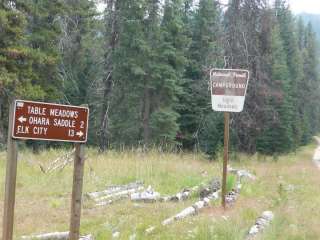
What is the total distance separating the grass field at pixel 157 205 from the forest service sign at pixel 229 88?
5.62ft

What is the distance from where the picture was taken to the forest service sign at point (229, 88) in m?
8.51

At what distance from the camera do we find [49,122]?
15.5 feet

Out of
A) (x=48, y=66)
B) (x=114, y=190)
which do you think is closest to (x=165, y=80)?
(x=48, y=66)

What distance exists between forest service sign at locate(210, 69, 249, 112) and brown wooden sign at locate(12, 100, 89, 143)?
3979mm

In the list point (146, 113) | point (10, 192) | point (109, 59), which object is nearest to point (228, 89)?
point (10, 192)

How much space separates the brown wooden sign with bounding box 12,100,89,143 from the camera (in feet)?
14.9

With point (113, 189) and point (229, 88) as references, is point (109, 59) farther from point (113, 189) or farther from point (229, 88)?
point (229, 88)

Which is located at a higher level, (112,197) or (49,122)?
(49,122)

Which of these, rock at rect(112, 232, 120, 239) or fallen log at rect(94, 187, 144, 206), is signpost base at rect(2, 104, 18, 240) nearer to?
rock at rect(112, 232, 120, 239)

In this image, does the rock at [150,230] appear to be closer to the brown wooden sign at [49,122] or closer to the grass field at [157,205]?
the grass field at [157,205]

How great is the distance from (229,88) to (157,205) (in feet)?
7.68

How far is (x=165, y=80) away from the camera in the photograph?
30641mm

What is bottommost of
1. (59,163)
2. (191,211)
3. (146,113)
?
(191,211)

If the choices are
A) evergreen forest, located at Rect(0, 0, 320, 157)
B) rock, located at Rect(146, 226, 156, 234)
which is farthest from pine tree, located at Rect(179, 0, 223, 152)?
rock, located at Rect(146, 226, 156, 234)
